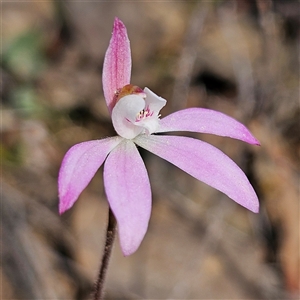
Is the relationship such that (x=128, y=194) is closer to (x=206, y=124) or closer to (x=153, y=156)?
(x=206, y=124)

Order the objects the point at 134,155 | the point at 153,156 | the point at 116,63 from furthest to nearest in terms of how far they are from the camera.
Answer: the point at 153,156, the point at 116,63, the point at 134,155

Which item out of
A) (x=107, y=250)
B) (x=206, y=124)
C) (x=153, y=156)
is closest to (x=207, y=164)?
(x=206, y=124)

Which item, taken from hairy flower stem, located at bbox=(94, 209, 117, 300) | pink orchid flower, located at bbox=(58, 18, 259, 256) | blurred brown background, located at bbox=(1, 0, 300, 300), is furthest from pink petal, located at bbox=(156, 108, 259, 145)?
blurred brown background, located at bbox=(1, 0, 300, 300)

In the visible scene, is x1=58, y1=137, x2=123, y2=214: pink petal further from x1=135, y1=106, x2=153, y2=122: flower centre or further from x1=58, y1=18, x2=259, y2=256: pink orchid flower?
x1=135, y1=106, x2=153, y2=122: flower centre

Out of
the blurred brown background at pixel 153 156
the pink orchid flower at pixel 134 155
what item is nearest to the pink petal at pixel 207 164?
the pink orchid flower at pixel 134 155

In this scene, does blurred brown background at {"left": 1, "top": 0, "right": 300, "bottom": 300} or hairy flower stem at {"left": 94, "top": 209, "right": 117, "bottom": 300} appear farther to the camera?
blurred brown background at {"left": 1, "top": 0, "right": 300, "bottom": 300}

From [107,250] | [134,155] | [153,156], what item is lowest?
[107,250]

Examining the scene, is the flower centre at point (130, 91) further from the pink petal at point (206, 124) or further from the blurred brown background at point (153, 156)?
the blurred brown background at point (153, 156)
